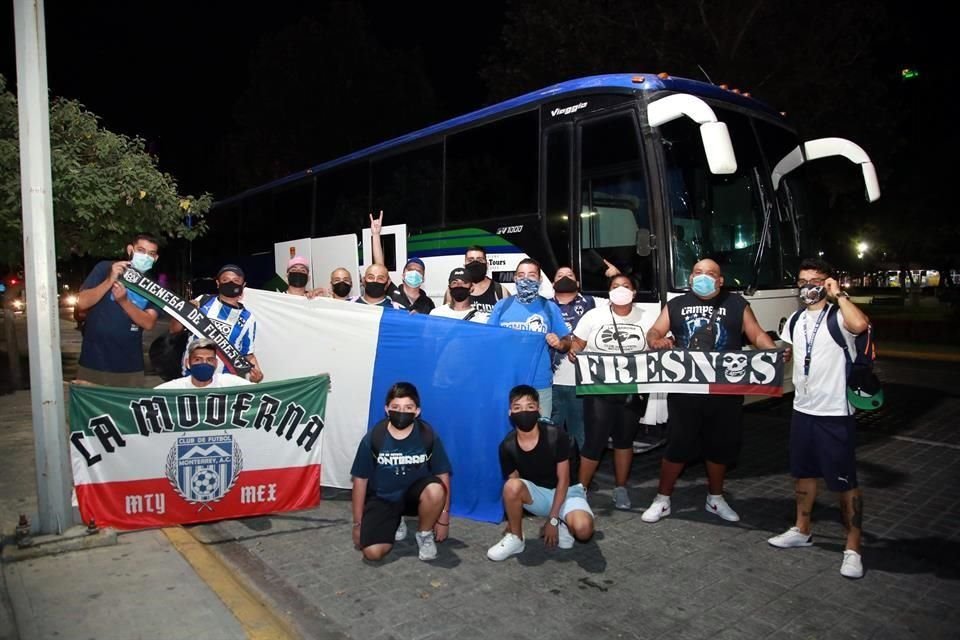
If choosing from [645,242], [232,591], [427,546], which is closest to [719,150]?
[645,242]

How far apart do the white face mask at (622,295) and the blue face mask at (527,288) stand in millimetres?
615

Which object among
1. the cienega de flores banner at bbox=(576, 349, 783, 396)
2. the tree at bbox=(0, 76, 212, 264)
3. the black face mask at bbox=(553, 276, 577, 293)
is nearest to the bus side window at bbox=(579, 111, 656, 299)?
the black face mask at bbox=(553, 276, 577, 293)

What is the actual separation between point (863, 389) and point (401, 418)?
2901 mm

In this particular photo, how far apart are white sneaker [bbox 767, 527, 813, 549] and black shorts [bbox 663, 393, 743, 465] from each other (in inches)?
24.2

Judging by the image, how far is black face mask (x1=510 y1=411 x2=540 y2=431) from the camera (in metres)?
4.53

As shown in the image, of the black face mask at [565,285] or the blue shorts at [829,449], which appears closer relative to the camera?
the blue shorts at [829,449]

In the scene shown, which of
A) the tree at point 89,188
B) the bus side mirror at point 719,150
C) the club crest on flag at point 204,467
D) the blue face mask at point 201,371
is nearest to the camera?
the club crest on flag at point 204,467

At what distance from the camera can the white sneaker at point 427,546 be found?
4.40 m

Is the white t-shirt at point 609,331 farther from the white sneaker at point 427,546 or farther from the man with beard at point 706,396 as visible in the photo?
the white sneaker at point 427,546

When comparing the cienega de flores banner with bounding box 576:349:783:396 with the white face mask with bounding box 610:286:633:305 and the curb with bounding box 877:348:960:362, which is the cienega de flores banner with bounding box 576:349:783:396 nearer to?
the white face mask with bounding box 610:286:633:305

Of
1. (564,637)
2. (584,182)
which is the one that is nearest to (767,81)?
(584,182)

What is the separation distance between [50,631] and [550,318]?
3.75 m

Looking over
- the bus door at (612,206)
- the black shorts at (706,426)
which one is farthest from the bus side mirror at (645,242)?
the black shorts at (706,426)

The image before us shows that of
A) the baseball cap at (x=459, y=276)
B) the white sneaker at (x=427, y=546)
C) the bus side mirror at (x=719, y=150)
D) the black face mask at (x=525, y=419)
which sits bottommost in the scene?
the white sneaker at (x=427, y=546)
